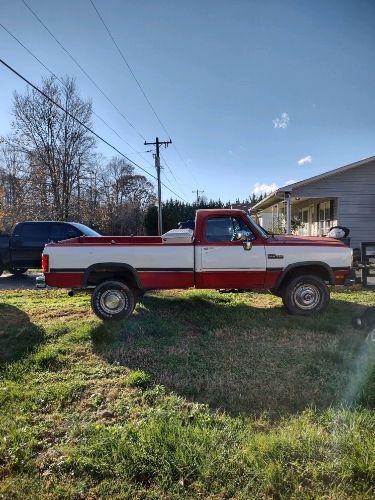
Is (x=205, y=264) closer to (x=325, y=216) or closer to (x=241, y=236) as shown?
(x=241, y=236)

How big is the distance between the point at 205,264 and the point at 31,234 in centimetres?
804

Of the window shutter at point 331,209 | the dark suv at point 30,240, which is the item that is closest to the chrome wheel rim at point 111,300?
the dark suv at point 30,240

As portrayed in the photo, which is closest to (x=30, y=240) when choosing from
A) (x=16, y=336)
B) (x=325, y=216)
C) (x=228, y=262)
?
(x=16, y=336)

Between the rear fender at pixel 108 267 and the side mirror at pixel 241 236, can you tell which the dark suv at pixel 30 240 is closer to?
the rear fender at pixel 108 267

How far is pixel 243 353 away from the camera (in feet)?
15.8

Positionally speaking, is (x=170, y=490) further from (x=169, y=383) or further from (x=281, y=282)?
(x=281, y=282)

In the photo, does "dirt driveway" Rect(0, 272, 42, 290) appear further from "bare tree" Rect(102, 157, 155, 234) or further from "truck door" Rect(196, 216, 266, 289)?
"bare tree" Rect(102, 157, 155, 234)

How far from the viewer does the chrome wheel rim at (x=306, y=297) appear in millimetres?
6527

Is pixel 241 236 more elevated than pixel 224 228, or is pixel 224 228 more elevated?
pixel 224 228

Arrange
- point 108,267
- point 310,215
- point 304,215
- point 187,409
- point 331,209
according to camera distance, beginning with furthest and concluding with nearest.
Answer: point 304,215 < point 310,215 < point 331,209 < point 108,267 < point 187,409

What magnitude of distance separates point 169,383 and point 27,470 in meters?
1.63

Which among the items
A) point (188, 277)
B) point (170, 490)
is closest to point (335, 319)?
point (188, 277)

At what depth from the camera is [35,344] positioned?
17.2 ft

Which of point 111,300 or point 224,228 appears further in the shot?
point 224,228
